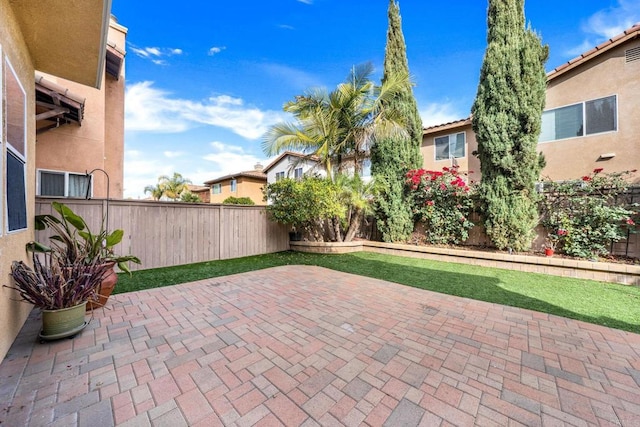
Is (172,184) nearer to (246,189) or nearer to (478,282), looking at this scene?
(246,189)

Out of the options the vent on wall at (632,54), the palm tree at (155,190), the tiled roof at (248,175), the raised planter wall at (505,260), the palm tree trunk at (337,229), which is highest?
the vent on wall at (632,54)

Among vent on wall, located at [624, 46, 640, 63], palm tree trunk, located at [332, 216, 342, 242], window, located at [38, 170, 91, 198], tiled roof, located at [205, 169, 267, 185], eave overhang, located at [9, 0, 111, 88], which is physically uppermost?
vent on wall, located at [624, 46, 640, 63]

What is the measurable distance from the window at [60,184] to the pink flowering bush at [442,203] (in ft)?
33.3

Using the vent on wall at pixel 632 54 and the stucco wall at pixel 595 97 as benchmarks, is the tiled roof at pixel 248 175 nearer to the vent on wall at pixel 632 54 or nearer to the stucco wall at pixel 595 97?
the stucco wall at pixel 595 97

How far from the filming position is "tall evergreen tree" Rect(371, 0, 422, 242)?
9.30m

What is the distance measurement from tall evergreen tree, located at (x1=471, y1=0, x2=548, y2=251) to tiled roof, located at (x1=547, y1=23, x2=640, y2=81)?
3.82m

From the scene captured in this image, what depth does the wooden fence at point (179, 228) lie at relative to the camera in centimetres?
571

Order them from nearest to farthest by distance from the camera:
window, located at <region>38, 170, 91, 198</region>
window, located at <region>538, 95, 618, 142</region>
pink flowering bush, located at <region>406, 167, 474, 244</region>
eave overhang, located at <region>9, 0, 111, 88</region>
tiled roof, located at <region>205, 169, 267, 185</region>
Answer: eave overhang, located at <region>9, 0, 111, 88</region>
window, located at <region>38, 170, 91, 198</region>
pink flowering bush, located at <region>406, 167, 474, 244</region>
window, located at <region>538, 95, 618, 142</region>
tiled roof, located at <region>205, 169, 267, 185</region>

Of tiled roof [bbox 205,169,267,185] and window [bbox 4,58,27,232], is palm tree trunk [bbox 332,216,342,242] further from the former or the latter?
tiled roof [bbox 205,169,267,185]

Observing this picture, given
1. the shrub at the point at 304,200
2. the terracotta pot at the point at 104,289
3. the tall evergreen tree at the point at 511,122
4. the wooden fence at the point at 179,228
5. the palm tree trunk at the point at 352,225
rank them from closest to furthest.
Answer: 1. the terracotta pot at the point at 104,289
2. the wooden fence at the point at 179,228
3. the tall evergreen tree at the point at 511,122
4. the shrub at the point at 304,200
5. the palm tree trunk at the point at 352,225

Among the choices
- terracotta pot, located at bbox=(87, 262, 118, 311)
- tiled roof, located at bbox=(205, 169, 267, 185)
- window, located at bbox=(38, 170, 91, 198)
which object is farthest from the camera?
tiled roof, located at bbox=(205, 169, 267, 185)

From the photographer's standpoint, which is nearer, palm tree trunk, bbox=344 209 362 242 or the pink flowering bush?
the pink flowering bush

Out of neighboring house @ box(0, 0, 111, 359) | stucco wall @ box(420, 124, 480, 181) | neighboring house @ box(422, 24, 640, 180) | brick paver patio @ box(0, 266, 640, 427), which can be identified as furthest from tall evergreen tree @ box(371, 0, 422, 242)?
neighboring house @ box(0, 0, 111, 359)

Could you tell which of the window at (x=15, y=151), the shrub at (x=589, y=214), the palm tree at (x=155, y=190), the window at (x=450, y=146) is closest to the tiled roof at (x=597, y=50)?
the window at (x=450, y=146)
